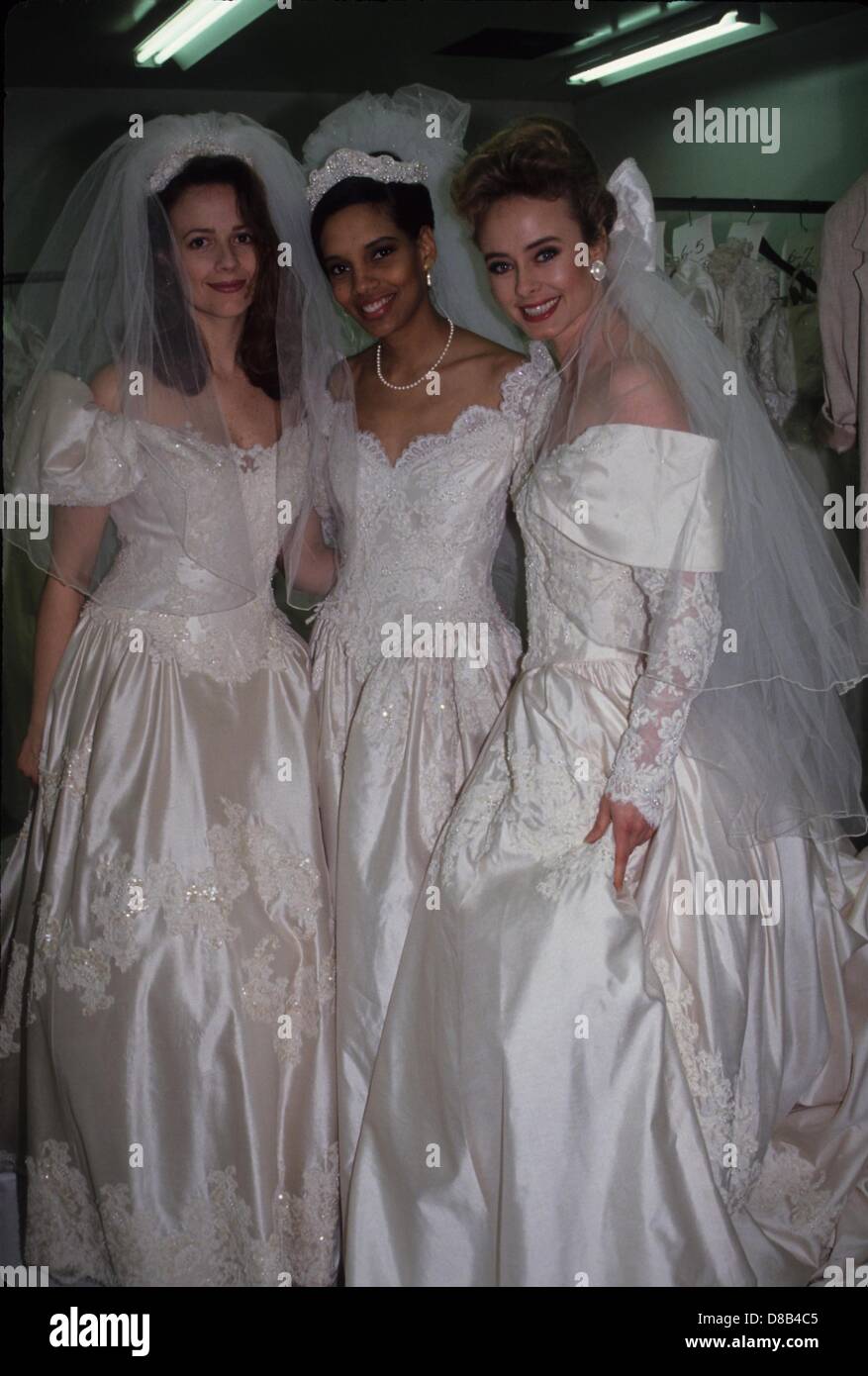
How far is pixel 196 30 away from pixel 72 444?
1.13 meters

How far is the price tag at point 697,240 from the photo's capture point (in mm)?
2762

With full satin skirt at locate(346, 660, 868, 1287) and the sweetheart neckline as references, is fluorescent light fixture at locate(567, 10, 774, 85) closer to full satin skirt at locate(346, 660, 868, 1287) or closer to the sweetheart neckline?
the sweetheart neckline

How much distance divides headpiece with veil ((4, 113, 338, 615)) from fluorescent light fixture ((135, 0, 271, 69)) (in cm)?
66

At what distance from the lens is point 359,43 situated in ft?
9.06

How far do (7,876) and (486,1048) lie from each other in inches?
35.0

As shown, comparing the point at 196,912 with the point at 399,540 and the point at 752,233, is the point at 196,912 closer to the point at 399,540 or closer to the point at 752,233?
the point at 399,540

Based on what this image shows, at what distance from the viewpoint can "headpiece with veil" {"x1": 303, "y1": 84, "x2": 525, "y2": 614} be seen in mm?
2107

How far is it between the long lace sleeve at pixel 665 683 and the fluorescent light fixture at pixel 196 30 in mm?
1502

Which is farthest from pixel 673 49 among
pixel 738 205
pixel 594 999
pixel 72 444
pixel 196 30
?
pixel 594 999

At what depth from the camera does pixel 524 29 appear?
2629 mm

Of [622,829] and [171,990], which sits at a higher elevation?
[622,829]

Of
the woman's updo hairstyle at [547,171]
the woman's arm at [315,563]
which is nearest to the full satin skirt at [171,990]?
the woman's arm at [315,563]

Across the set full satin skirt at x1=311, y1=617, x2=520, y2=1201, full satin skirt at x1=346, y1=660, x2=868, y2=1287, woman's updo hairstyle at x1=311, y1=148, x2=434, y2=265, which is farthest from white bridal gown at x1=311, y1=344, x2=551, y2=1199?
woman's updo hairstyle at x1=311, y1=148, x2=434, y2=265
